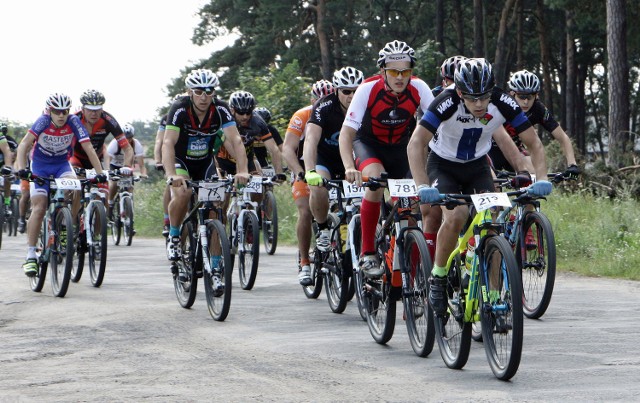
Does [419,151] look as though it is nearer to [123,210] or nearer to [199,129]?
[199,129]

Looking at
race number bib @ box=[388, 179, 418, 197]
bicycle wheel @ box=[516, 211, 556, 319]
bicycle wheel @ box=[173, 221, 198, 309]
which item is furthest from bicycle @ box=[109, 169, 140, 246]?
race number bib @ box=[388, 179, 418, 197]

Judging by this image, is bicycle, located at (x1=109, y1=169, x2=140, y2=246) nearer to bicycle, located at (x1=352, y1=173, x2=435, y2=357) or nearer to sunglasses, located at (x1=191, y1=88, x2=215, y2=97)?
sunglasses, located at (x1=191, y1=88, x2=215, y2=97)

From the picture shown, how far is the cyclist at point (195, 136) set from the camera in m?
10.8

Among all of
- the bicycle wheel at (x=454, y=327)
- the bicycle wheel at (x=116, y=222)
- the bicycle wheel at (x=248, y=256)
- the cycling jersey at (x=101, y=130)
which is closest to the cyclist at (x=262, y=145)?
the cycling jersey at (x=101, y=130)

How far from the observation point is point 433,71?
41344mm

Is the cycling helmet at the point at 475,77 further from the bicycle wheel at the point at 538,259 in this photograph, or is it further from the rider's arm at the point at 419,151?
the bicycle wheel at the point at 538,259

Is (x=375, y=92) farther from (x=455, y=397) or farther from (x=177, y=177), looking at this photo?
(x=455, y=397)

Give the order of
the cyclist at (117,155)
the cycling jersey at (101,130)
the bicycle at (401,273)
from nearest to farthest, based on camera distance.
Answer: the bicycle at (401,273)
the cycling jersey at (101,130)
the cyclist at (117,155)

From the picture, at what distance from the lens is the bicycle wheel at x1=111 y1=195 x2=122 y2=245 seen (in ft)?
67.2

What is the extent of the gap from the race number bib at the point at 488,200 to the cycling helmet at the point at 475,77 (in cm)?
72

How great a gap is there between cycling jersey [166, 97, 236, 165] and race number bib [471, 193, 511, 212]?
14.5 ft

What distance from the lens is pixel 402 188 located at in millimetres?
8227

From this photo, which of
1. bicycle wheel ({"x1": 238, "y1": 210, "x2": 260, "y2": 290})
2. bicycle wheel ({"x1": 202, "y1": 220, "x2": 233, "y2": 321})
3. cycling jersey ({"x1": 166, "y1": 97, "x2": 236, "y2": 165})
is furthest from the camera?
bicycle wheel ({"x1": 238, "y1": 210, "x2": 260, "y2": 290})

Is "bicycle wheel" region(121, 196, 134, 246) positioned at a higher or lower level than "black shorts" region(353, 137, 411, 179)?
lower
